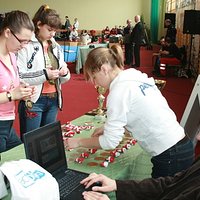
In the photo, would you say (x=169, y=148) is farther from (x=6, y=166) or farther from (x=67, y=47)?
(x=67, y=47)

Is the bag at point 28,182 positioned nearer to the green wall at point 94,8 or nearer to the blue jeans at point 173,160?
the blue jeans at point 173,160

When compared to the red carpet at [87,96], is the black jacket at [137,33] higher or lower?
higher

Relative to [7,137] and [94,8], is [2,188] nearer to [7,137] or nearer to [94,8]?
[7,137]

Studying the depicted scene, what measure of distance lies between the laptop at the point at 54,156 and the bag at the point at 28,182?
0.16 m

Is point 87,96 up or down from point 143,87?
down

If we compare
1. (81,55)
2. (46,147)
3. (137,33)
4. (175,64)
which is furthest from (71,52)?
(46,147)

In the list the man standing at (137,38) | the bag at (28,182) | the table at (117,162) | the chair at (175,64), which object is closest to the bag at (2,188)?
the bag at (28,182)

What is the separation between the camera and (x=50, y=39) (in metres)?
2.19

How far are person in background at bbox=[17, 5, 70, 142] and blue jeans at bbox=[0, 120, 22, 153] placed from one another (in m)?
0.24

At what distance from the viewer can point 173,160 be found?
4.72 feet

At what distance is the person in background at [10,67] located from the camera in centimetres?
158

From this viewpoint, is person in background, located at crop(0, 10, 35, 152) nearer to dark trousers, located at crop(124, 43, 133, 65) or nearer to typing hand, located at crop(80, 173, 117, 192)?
typing hand, located at crop(80, 173, 117, 192)

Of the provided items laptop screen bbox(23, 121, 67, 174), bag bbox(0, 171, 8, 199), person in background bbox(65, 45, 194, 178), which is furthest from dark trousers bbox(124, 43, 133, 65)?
bag bbox(0, 171, 8, 199)

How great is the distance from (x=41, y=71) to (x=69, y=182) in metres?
1.00
